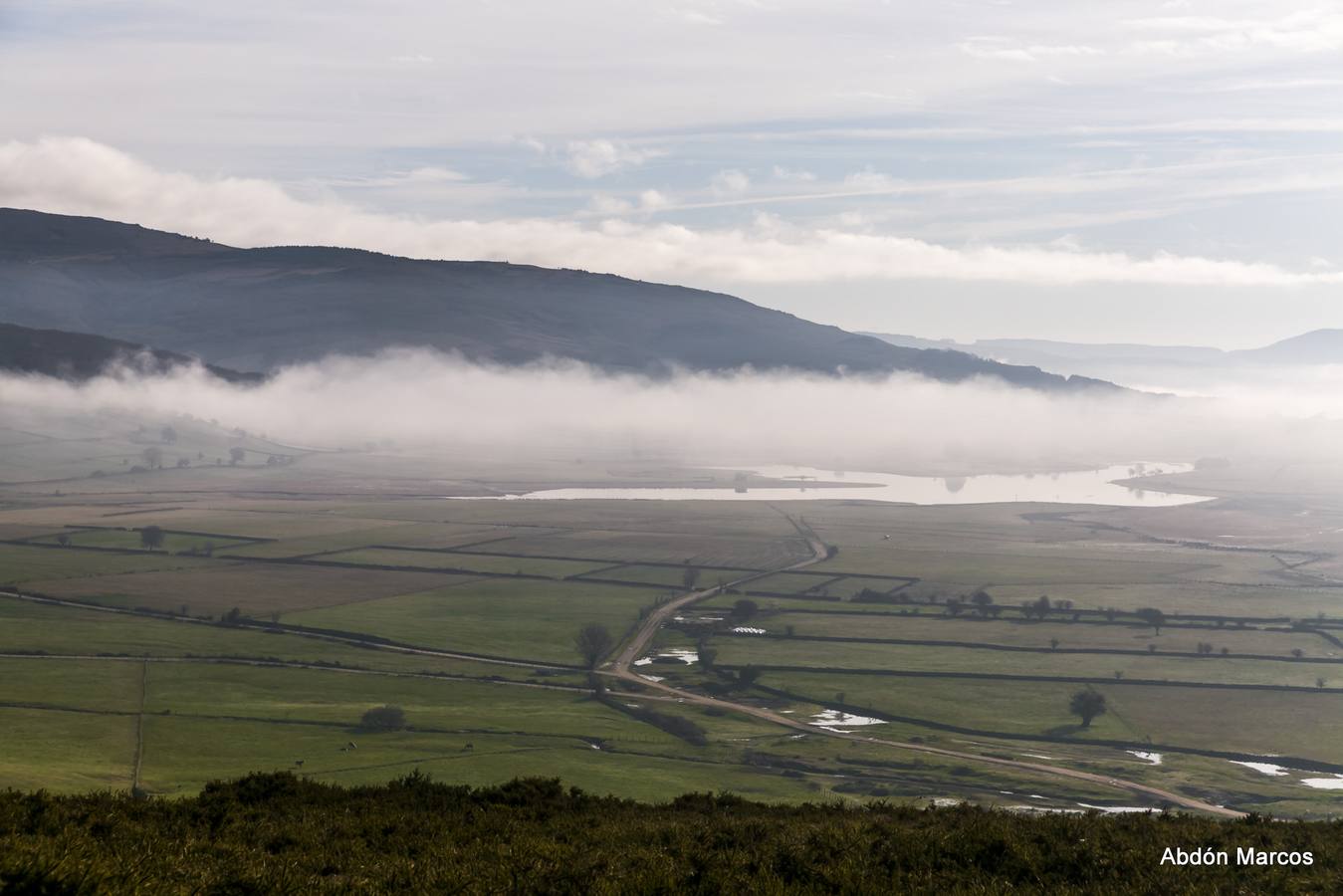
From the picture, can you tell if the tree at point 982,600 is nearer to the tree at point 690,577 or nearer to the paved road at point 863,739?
the tree at point 690,577

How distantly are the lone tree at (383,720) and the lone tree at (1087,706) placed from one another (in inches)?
2352

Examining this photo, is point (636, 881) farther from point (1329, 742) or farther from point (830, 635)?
point (830, 635)

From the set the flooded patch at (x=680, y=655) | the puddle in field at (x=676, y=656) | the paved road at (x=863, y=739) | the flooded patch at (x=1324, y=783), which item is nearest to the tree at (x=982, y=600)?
the paved road at (x=863, y=739)

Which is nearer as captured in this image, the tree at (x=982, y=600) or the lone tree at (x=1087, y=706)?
the lone tree at (x=1087, y=706)

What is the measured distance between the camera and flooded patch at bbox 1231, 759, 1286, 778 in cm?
9795

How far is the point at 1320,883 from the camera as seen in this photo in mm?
24688

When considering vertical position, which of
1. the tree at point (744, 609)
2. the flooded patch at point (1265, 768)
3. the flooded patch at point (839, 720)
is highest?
the tree at point (744, 609)

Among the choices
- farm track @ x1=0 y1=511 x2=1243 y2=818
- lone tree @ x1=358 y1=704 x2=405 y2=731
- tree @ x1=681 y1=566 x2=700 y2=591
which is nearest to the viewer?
farm track @ x1=0 y1=511 x2=1243 y2=818

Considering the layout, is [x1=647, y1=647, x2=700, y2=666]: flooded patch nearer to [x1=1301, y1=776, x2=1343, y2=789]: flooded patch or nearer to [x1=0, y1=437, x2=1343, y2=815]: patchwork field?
[x1=0, y1=437, x2=1343, y2=815]: patchwork field

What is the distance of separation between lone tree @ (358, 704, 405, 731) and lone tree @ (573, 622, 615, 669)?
32.2m

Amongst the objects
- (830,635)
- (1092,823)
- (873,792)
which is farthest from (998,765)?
(1092,823)

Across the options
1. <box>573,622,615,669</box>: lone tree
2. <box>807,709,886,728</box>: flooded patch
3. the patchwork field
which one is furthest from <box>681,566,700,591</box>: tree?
<box>807,709,886,728</box>: flooded patch

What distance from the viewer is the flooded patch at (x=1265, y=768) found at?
321 ft

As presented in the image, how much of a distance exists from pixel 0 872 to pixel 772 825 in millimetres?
20287
